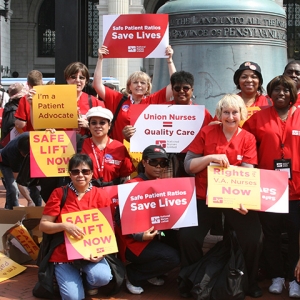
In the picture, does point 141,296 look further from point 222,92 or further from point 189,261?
point 222,92

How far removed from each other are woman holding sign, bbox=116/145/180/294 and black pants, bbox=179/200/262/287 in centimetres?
18

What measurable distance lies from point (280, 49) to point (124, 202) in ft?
11.2

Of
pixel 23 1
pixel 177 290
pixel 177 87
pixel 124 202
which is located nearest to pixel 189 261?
pixel 177 290

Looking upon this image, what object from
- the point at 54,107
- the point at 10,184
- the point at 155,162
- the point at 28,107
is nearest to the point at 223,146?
the point at 155,162

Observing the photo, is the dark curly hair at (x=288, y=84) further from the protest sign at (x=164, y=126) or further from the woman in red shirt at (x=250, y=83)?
the protest sign at (x=164, y=126)

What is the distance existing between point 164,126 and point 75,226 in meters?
1.37

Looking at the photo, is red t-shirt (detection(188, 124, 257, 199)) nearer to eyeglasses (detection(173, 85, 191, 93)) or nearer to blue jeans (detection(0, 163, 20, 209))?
eyeglasses (detection(173, 85, 191, 93))

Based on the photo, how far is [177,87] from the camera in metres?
6.03

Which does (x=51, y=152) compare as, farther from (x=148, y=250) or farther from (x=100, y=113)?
(x=148, y=250)

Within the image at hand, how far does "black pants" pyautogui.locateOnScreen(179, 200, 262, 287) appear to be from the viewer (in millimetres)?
5551

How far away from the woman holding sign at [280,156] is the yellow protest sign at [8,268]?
7.89 feet

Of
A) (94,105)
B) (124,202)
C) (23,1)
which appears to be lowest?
(124,202)

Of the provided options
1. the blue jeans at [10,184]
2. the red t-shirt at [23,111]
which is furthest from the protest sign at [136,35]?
the blue jeans at [10,184]

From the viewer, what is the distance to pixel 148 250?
229 inches
